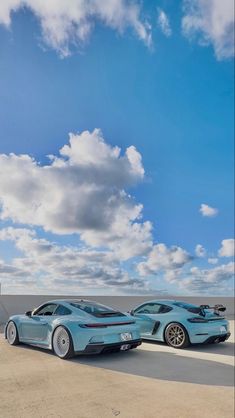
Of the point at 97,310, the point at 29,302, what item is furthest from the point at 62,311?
the point at 29,302

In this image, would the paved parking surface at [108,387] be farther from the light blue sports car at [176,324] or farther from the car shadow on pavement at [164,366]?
the light blue sports car at [176,324]

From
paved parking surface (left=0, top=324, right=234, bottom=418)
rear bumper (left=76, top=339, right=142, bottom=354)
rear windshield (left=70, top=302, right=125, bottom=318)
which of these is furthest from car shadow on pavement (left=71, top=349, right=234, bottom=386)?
rear windshield (left=70, top=302, right=125, bottom=318)

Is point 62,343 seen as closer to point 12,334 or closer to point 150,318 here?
point 12,334

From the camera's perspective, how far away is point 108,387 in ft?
12.0

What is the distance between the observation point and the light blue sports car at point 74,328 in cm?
394

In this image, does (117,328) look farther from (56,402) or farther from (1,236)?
(1,236)

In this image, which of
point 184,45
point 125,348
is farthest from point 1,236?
point 125,348

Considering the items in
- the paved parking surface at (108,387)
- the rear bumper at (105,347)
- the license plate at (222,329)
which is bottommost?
the paved parking surface at (108,387)

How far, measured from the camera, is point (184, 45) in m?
4.15

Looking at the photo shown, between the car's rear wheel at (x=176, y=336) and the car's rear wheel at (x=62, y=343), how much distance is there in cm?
320

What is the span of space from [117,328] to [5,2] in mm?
4154

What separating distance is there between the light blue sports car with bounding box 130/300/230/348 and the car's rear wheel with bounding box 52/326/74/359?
2.70 metres

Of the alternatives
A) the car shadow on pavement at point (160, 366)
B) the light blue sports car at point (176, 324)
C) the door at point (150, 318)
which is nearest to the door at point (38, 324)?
the car shadow on pavement at point (160, 366)

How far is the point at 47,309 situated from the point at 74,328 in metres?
0.72
